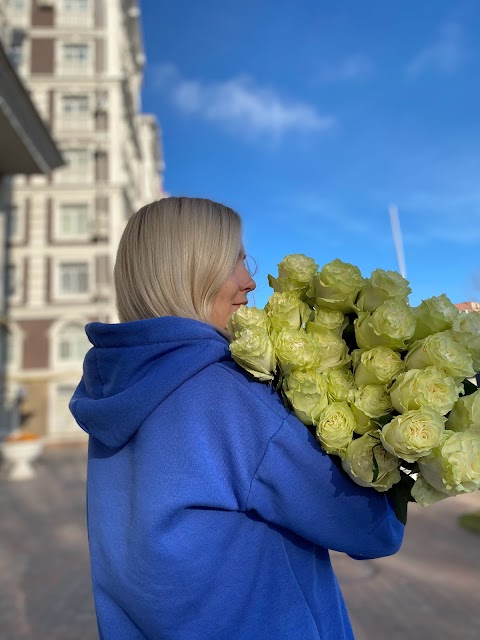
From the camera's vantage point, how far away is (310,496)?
113 cm

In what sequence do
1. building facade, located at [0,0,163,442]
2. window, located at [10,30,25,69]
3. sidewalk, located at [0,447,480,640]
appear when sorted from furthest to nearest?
window, located at [10,30,25,69]
building facade, located at [0,0,163,442]
sidewalk, located at [0,447,480,640]

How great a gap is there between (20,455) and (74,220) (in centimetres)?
1356

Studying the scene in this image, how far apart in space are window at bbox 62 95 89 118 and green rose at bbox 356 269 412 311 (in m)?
26.2

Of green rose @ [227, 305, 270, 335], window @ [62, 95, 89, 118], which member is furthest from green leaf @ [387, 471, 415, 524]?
window @ [62, 95, 89, 118]

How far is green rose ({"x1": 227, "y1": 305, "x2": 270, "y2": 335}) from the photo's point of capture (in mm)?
1183

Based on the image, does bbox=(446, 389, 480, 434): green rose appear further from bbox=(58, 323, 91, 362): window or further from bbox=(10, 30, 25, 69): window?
bbox=(10, 30, 25, 69): window

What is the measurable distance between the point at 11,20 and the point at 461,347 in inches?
1156

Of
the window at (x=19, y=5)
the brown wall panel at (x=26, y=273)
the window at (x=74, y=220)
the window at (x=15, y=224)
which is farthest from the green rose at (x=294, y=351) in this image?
the window at (x=19, y=5)

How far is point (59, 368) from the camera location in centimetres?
2236

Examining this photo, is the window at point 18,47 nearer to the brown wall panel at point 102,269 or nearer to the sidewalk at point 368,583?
the brown wall panel at point 102,269

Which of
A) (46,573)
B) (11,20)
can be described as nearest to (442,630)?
(46,573)

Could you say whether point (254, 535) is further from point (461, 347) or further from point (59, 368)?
point (59, 368)

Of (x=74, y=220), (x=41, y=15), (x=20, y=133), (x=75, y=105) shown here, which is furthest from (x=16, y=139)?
(x=41, y=15)

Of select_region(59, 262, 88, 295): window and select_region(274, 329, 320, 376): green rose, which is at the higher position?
select_region(59, 262, 88, 295): window
